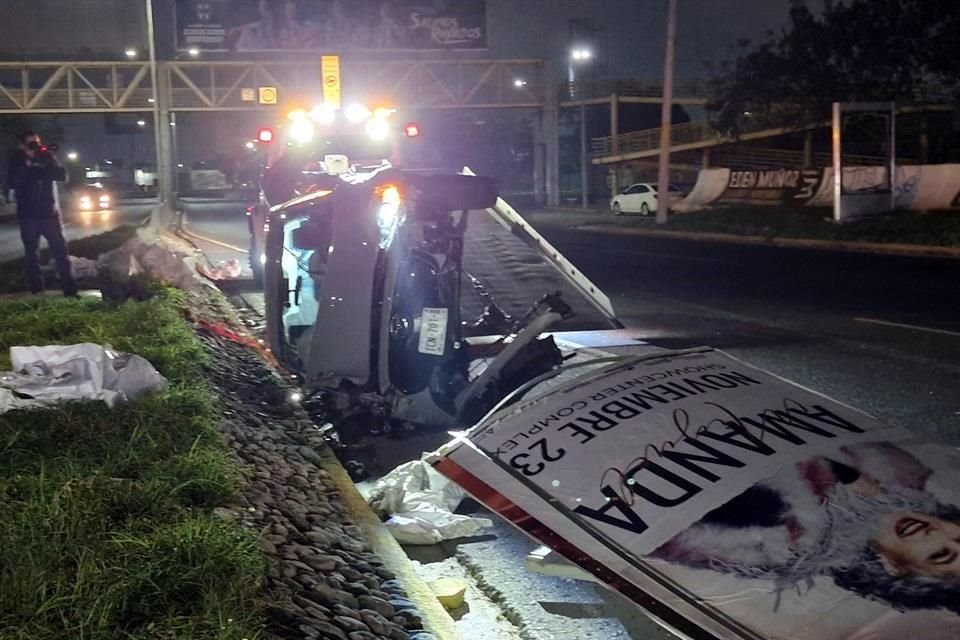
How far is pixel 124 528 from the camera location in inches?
163

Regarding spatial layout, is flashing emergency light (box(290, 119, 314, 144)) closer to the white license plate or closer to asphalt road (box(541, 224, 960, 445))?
asphalt road (box(541, 224, 960, 445))

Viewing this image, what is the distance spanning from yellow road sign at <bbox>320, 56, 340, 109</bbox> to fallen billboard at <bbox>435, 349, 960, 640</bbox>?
18.4 metres

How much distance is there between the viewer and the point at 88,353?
6.68m

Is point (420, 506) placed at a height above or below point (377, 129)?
below

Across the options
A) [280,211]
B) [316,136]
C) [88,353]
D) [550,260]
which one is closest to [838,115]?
[316,136]

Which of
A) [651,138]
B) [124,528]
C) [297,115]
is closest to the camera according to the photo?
[124,528]

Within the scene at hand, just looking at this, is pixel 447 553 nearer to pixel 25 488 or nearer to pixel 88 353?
pixel 25 488

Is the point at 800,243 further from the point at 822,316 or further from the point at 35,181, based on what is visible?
the point at 35,181

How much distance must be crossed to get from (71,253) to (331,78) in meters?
6.44

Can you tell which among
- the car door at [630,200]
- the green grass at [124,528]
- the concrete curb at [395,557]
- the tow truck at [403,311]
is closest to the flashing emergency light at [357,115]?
the tow truck at [403,311]

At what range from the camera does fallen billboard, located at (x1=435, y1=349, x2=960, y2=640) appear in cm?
287

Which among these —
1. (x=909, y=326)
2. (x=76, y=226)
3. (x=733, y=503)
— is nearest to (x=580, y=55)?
(x=76, y=226)

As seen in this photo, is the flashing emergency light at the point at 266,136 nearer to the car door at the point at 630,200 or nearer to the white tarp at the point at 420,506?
the white tarp at the point at 420,506

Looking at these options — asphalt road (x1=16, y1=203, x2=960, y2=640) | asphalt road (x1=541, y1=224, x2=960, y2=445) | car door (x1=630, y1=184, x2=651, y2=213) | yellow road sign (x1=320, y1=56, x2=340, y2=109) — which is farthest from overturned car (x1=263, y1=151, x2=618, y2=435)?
car door (x1=630, y1=184, x2=651, y2=213)
